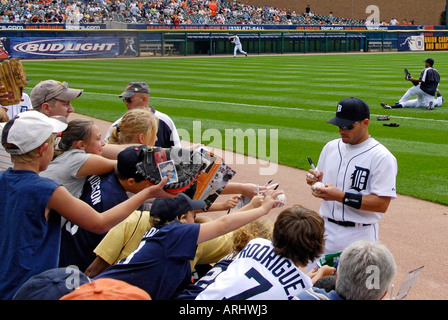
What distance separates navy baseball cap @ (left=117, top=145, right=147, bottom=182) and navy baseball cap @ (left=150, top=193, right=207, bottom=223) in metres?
0.23

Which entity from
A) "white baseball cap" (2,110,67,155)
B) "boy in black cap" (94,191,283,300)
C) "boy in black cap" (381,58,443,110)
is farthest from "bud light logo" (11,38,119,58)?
"boy in black cap" (94,191,283,300)

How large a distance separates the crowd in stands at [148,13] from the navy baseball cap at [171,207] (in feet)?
121

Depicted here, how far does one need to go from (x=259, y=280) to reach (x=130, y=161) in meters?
1.12

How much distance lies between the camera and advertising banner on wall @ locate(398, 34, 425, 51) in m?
46.7

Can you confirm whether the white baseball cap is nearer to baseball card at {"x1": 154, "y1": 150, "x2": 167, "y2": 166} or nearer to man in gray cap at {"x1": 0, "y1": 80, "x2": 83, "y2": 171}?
baseball card at {"x1": 154, "y1": 150, "x2": 167, "y2": 166}

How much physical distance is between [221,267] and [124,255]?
69 cm

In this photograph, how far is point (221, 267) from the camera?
391 cm

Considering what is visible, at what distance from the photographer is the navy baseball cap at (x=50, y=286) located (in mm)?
2504

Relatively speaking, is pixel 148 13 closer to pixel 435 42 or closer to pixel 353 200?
pixel 435 42

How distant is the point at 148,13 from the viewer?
45.3 m

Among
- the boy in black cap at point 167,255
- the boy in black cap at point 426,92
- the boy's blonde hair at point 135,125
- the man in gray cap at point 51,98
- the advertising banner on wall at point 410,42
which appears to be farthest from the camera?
the advertising banner on wall at point 410,42

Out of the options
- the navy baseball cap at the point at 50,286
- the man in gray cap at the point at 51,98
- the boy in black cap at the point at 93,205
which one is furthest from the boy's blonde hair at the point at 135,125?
the navy baseball cap at the point at 50,286

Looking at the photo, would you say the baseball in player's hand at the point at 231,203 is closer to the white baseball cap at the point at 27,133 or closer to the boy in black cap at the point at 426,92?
the white baseball cap at the point at 27,133
